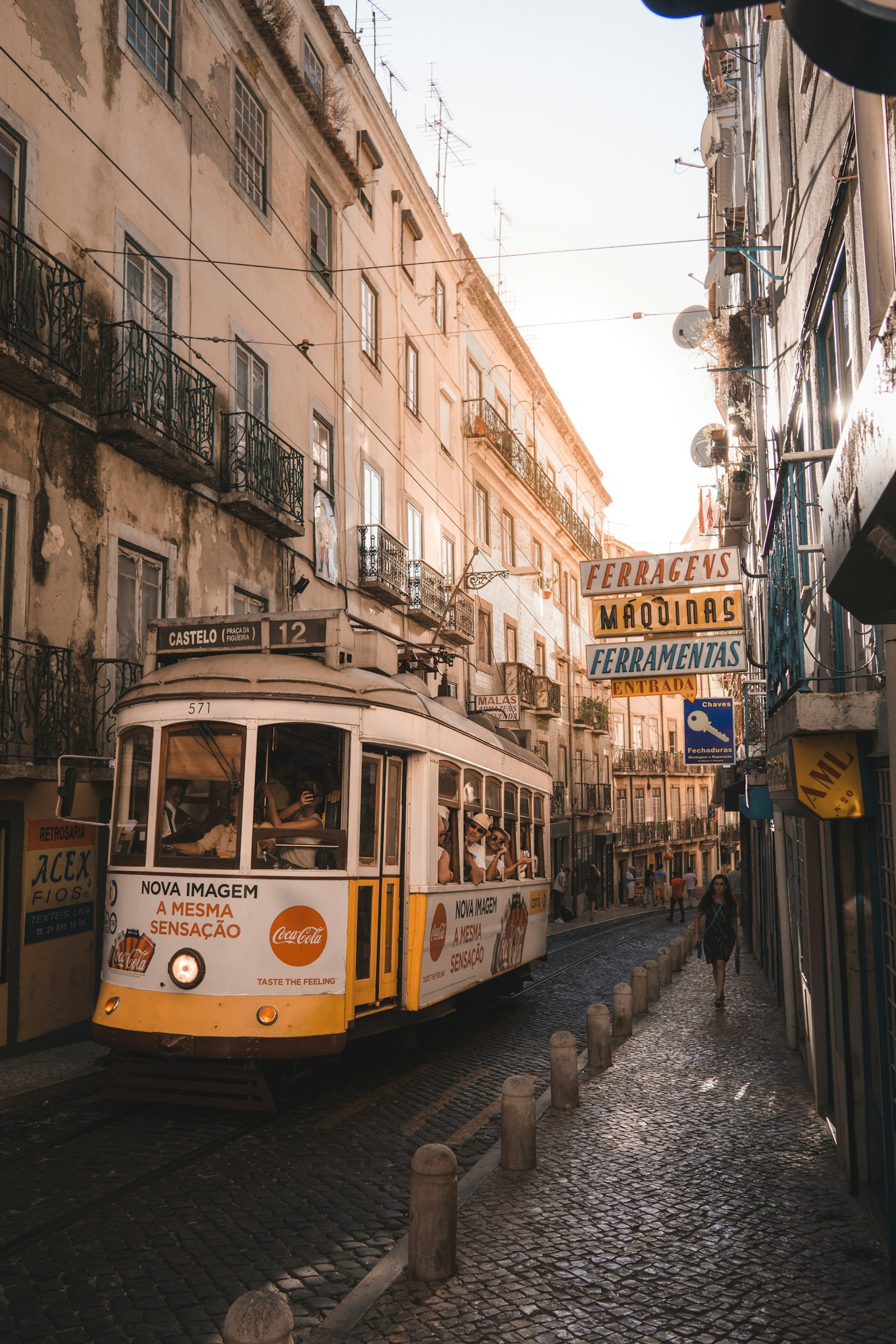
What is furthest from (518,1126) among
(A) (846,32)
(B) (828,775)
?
(A) (846,32)

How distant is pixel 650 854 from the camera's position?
5444 cm

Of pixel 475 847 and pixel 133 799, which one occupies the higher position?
pixel 133 799

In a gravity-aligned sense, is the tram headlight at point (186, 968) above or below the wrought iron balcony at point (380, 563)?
below

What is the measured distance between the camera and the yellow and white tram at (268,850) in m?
7.67

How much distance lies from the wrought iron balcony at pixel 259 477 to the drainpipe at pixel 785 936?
8.12m

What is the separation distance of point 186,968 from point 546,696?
95.3ft

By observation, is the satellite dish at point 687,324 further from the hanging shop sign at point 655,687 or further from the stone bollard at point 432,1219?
the stone bollard at point 432,1219

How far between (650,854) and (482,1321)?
2006 inches

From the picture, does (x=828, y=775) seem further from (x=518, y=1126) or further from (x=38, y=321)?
(x=38, y=321)

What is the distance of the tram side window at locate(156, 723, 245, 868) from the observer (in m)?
8.02

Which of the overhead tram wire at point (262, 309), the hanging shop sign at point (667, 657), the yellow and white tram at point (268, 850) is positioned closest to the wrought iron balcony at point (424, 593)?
the overhead tram wire at point (262, 309)

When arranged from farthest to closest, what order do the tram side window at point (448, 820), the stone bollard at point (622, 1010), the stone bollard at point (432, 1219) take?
the stone bollard at point (622, 1010), the tram side window at point (448, 820), the stone bollard at point (432, 1219)

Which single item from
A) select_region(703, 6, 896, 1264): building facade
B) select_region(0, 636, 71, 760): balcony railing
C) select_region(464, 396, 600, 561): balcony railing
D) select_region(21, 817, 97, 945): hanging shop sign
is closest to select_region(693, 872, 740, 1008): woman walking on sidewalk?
select_region(703, 6, 896, 1264): building facade

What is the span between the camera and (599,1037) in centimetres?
1028
